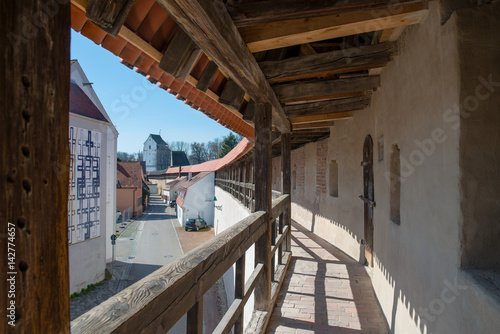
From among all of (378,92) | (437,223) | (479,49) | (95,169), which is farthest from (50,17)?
(95,169)

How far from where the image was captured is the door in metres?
5.06

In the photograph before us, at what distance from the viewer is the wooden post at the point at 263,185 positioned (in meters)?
3.37

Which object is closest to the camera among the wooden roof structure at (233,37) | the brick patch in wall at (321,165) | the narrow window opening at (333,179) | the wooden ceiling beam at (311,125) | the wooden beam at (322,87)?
the wooden roof structure at (233,37)

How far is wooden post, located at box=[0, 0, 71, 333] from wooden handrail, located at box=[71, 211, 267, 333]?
218 mm

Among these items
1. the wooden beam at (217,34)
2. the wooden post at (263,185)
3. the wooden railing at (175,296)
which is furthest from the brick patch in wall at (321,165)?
the wooden railing at (175,296)

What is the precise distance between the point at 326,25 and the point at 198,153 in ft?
226

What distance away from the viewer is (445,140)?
1.93 metres

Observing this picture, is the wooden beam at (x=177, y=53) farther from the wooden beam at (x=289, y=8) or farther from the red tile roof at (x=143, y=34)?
the wooden beam at (x=289, y=8)

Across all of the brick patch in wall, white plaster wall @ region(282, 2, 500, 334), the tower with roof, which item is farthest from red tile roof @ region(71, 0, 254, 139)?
the tower with roof

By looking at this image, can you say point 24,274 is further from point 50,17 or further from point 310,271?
point 310,271

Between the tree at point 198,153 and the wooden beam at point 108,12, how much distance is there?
68.8 m

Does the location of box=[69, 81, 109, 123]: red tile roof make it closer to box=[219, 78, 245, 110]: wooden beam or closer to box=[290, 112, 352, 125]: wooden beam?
box=[290, 112, 352, 125]: wooden beam

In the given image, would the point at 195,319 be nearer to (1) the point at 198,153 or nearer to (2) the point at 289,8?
(2) the point at 289,8

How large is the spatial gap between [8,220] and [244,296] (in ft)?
7.22
